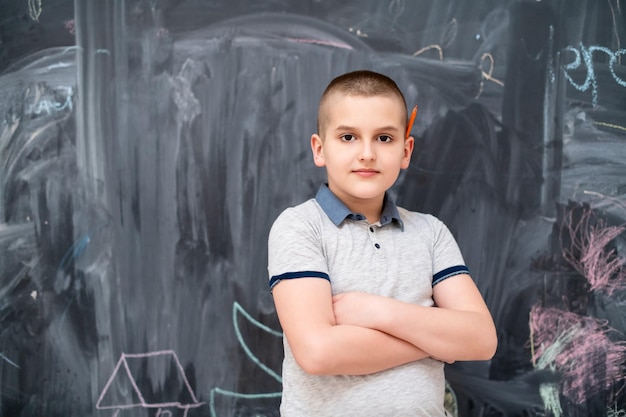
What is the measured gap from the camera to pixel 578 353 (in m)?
1.82

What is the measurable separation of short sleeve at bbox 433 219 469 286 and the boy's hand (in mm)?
211

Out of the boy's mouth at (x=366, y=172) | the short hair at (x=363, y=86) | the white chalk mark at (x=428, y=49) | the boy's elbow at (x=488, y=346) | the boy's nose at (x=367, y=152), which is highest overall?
the white chalk mark at (x=428, y=49)

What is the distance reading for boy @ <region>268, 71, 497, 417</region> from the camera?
1221 mm

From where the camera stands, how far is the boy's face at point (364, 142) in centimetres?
132

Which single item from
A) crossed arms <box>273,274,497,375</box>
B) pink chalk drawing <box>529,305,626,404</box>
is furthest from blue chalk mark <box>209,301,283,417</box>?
pink chalk drawing <box>529,305,626,404</box>

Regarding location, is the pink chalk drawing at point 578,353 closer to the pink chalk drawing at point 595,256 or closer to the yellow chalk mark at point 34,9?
the pink chalk drawing at point 595,256

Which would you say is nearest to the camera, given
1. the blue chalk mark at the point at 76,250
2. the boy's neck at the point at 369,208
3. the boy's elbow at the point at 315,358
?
the boy's elbow at the point at 315,358

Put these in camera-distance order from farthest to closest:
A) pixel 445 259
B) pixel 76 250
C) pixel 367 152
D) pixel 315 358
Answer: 1. pixel 76 250
2. pixel 445 259
3. pixel 367 152
4. pixel 315 358

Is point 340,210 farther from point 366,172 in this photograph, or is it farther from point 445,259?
point 445,259

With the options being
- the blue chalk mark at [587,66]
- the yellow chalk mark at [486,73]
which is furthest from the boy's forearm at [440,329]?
the blue chalk mark at [587,66]

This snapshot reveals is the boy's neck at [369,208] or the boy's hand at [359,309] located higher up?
the boy's neck at [369,208]

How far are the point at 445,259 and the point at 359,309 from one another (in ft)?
0.98

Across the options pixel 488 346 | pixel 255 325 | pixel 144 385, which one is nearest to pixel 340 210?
pixel 488 346

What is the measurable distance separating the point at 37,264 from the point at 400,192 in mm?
1153
